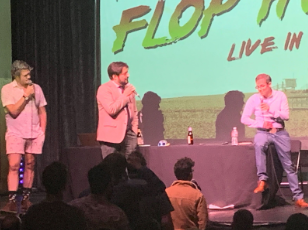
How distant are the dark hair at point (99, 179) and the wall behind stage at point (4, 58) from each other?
4.47 m

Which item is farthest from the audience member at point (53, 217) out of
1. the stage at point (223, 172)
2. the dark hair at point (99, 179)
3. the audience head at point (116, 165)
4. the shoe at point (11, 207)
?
the stage at point (223, 172)

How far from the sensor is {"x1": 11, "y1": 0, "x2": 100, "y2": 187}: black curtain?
7.20 m

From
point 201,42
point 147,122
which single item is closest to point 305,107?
point 201,42

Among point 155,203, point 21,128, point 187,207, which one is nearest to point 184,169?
point 187,207

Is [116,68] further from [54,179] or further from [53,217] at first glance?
[53,217]

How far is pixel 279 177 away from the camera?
17.5 feet

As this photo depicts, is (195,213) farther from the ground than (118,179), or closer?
closer

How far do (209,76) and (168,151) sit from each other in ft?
5.54

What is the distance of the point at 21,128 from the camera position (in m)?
4.84

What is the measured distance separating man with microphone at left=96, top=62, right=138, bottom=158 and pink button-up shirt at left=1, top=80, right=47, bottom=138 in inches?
27.8

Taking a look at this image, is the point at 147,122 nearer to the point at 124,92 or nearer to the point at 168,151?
the point at 168,151

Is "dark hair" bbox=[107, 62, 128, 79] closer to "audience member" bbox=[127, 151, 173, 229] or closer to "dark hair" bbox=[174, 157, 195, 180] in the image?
"dark hair" bbox=[174, 157, 195, 180]

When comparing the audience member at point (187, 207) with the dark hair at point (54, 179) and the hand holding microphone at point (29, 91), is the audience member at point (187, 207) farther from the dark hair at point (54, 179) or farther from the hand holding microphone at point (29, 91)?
the hand holding microphone at point (29, 91)

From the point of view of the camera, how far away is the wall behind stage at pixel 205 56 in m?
6.19
